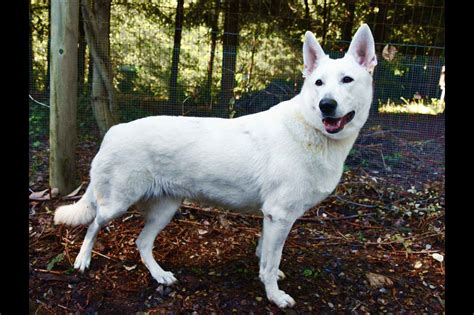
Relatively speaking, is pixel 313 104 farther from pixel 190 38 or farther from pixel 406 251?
pixel 190 38

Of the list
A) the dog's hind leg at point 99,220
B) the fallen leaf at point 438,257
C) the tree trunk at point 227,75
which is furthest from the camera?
the tree trunk at point 227,75

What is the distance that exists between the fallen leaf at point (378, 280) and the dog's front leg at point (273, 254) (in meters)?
0.73

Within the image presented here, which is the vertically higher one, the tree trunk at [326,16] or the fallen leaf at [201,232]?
the tree trunk at [326,16]

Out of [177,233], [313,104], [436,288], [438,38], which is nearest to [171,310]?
[177,233]

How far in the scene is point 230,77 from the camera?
5.24 metres

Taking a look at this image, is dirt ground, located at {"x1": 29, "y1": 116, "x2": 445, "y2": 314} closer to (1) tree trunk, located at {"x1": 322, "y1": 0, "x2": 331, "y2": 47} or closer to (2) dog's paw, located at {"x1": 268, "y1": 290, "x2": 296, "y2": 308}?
(2) dog's paw, located at {"x1": 268, "y1": 290, "x2": 296, "y2": 308}

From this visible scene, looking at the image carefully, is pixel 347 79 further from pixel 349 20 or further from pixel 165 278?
pixel 349 20

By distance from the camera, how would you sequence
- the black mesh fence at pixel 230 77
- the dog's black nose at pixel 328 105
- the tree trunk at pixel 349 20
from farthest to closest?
1. the tree trunk at pixel 349 20
2. the black mesh fence at pixel 230 77
3. the dog's black nose at pixel 328 105

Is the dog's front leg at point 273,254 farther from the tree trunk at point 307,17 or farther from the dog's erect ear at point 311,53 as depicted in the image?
the tree trunk at point 307,17

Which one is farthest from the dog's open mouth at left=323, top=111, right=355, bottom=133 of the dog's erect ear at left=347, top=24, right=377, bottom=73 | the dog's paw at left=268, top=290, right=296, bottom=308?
the dog's paw at left=268, top=290, right=296, bottom=308

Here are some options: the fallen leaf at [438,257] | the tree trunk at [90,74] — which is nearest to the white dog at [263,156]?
the fallen leaf at [438,257]

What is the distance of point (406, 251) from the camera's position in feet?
11.3

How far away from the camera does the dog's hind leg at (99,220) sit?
2736 mm
